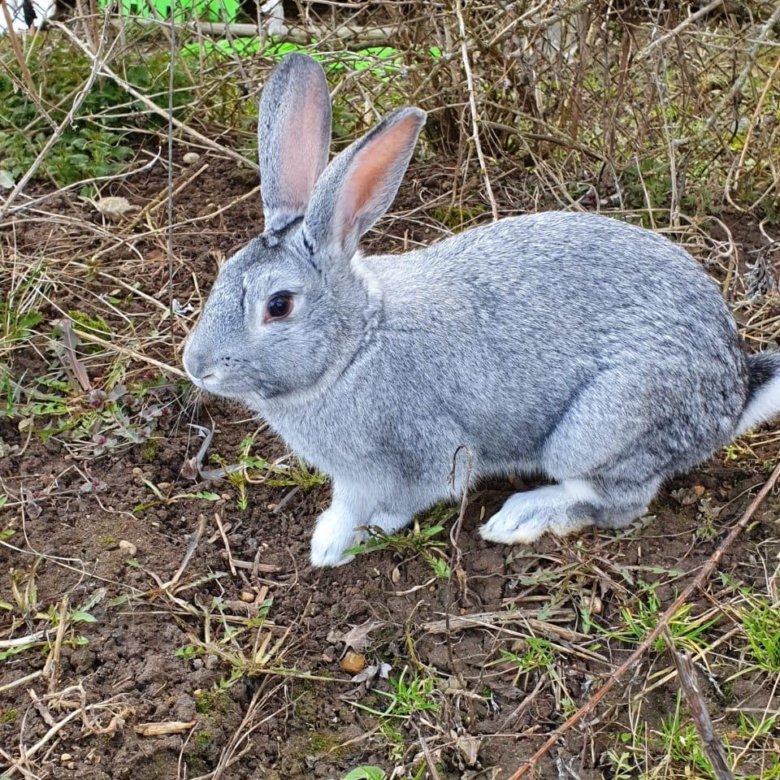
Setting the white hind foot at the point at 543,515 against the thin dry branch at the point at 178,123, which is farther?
the thin dry branch at the point at 178,123

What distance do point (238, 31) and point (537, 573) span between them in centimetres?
394

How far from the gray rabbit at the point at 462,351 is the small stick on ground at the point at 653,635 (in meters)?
0.24

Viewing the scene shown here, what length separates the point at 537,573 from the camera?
340 cm

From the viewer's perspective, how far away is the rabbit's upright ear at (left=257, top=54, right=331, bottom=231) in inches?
128

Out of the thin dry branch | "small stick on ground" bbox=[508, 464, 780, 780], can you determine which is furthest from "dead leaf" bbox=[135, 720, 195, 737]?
the thin dry branch

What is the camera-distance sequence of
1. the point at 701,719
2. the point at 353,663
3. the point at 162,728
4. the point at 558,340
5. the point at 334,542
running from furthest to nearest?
1. the point at 334,542
2. the point at 558,340
3. the point at 353,663
4. the point at 162,728
5. the point at 701,719

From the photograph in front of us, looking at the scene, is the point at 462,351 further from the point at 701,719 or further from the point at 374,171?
the point at 701,719

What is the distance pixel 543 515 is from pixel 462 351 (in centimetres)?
66

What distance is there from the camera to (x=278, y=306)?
3104mm

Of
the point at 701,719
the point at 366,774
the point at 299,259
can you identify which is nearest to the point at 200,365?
the point at 299,259

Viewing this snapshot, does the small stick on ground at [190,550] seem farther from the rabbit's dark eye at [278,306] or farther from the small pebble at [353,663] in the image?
the rabbit's dark eye at [278,306]

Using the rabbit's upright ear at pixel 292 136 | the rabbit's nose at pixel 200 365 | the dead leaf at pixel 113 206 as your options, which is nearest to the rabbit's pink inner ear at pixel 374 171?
the rabbit's upright ear at pixel 292 136

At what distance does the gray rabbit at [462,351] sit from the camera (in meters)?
3.14

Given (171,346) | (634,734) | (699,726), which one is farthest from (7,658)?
(699,726)
